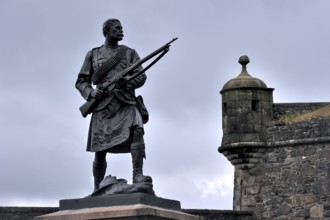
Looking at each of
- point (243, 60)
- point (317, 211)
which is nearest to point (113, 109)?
point (317, 211)

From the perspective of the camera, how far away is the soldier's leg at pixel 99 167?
1311 cm

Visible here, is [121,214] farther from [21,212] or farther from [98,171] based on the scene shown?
[21,212]

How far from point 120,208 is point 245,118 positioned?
16.4 m

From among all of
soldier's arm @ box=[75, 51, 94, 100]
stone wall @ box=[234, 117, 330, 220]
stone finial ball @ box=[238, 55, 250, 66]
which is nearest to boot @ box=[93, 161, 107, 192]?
soldier's arm @ box=[75, 51, 94, 100]

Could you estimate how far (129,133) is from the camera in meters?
12.9

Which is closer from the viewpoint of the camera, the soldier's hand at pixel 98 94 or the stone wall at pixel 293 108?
the soldier's hand at pixel 98 94

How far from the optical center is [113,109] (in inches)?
515

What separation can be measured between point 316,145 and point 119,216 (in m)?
16.1

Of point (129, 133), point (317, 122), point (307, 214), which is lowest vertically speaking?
point (129, 133)

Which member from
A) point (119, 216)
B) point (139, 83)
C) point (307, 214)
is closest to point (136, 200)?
point (119, 216)

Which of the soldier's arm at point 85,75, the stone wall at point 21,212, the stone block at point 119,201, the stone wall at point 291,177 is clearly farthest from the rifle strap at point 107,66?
the stone wall at point 291,177

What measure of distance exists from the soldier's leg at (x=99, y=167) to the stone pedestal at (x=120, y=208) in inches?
20.6

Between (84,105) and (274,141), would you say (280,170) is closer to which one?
(274,141)

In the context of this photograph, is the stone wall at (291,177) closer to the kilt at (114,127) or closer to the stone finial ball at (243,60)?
the stone finial ball at (243,60)
